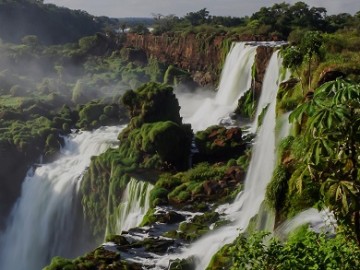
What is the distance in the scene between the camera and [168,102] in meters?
51.9

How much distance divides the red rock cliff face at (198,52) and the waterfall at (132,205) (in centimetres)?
1823

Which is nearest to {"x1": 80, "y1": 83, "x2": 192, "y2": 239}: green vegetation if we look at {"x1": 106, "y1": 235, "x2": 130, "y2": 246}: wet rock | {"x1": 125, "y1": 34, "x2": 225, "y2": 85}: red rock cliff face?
{"x1": 106, "y1": 235, "x2": 130, "y2": 246}: wet rock

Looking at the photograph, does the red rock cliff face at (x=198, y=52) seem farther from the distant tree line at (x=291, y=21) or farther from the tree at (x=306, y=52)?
the tree at (x=306, y=52)

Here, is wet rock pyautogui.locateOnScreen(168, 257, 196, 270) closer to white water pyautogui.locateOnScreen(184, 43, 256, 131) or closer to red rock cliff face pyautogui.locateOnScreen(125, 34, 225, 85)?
white water pyautogui.locateOnScreen(184, 43, 256, 131)

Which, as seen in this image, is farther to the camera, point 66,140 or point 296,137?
point 66,140

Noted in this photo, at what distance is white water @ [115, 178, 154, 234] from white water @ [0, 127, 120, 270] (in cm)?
1109

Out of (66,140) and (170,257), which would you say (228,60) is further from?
(170,257)

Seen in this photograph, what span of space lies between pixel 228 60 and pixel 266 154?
35.1 meters

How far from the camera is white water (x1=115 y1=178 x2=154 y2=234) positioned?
40.1m

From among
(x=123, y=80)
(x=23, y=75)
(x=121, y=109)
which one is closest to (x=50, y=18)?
(x=23, y=75)

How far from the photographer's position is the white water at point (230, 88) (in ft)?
182

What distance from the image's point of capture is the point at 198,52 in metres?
82.9

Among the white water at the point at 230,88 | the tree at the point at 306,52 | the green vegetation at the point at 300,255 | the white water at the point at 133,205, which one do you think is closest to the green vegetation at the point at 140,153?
the white water at the point at 133,205

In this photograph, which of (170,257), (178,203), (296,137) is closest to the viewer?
(296,137)
